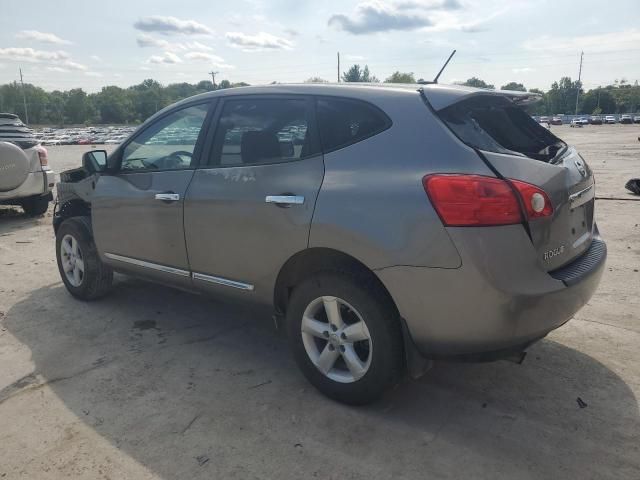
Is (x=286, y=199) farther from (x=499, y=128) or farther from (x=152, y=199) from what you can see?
(x=152, y=199)

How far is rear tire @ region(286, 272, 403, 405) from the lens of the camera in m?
2.79

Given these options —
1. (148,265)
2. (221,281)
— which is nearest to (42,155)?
(148,265)

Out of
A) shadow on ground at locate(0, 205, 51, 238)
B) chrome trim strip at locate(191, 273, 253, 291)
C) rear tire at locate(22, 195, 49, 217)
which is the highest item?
chrome trim strip at locate(191, 273, 253, 291)

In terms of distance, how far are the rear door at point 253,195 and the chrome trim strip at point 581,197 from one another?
1.34 metres

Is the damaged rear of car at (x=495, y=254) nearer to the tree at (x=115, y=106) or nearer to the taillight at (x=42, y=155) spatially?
the taillight at (x=42, y=155)

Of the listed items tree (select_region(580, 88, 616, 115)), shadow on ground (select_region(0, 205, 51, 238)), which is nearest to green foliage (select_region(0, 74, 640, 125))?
tree (select_region(580, 88, 616, 115))

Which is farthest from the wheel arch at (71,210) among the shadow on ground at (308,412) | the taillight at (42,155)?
the taillight at (42,155)

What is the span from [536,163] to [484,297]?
29.5 inches

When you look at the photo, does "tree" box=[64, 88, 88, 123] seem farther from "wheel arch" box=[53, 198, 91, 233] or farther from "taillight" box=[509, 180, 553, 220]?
"taillight" box=[509, 180, 553, 220]

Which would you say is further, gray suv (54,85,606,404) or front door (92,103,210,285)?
front door (92,103,210,285)

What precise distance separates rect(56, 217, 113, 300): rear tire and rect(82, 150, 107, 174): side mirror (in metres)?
0.55

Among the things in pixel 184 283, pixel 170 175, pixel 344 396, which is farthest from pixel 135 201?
pixel 344 396

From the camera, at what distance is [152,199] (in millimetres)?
3945

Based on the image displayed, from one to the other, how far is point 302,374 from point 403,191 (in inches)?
56.4
